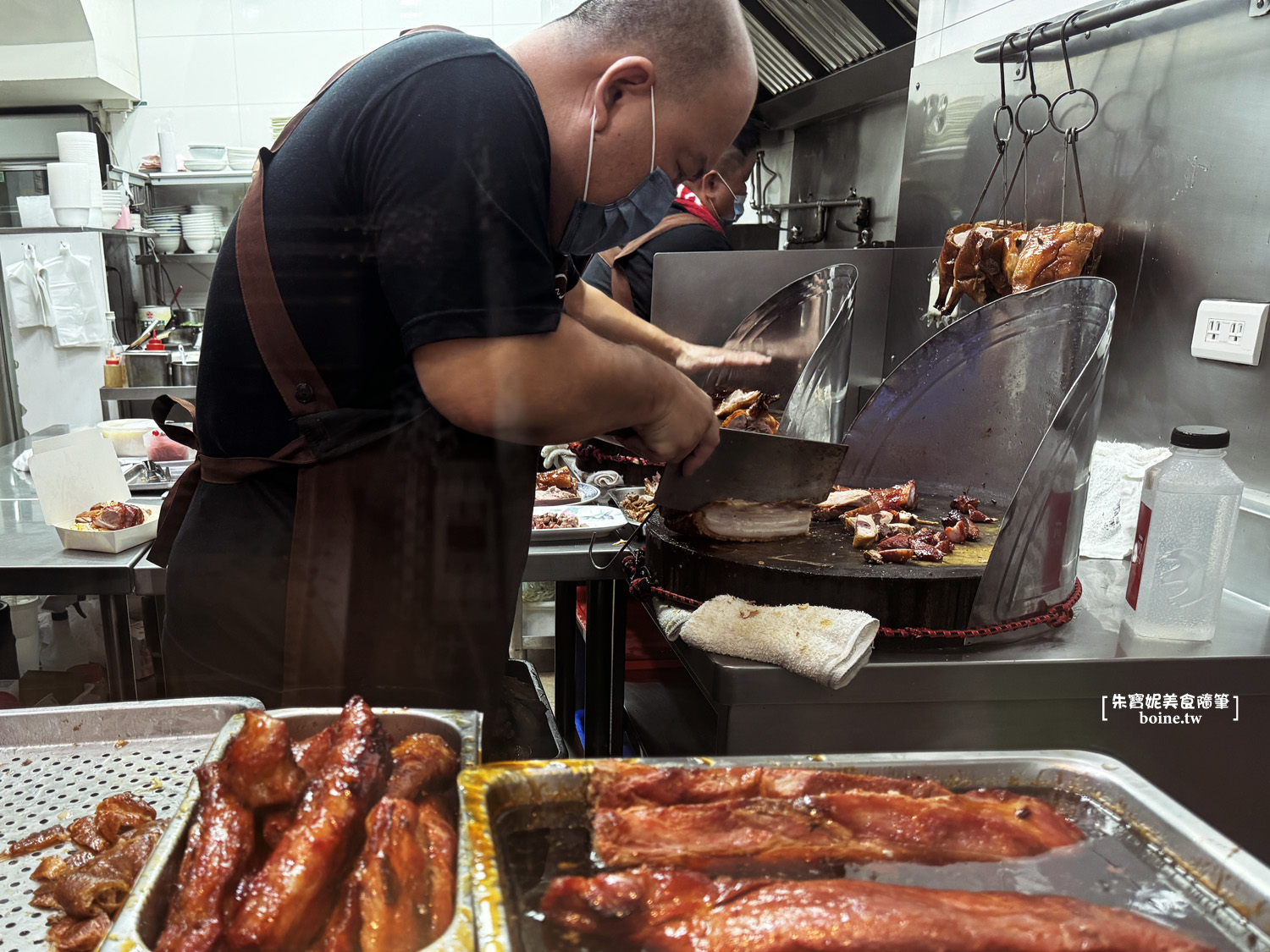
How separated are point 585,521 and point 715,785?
1397 millimetres

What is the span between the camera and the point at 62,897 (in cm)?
74

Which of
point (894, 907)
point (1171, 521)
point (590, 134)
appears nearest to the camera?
point (894, 907)

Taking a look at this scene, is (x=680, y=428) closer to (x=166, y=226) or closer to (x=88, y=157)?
(x=166, y=226)

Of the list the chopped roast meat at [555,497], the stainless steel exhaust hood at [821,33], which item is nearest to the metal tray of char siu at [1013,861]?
the chopped roast meat at [555,497]

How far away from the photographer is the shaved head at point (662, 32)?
1156 millimetres

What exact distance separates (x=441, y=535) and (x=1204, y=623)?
1282 millimetres

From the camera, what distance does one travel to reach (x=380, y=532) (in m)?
1.29

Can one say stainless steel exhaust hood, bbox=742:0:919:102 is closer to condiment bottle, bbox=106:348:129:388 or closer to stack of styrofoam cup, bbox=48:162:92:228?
stack of styrofoam cup, bbox=48:162:92:228

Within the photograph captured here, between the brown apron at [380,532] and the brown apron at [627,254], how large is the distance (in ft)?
5.53

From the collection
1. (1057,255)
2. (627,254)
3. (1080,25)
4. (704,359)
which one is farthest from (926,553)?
(627,254)

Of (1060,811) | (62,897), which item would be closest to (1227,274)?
(1060,811)

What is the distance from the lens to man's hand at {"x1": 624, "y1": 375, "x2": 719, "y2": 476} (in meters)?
1.24

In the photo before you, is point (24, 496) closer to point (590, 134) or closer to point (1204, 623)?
point (590, 134)

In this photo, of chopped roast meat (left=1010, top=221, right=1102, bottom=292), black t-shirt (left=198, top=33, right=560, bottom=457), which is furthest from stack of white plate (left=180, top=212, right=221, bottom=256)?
chopped roast meat (left=1010, top=221, right=1102, bottom=292)
